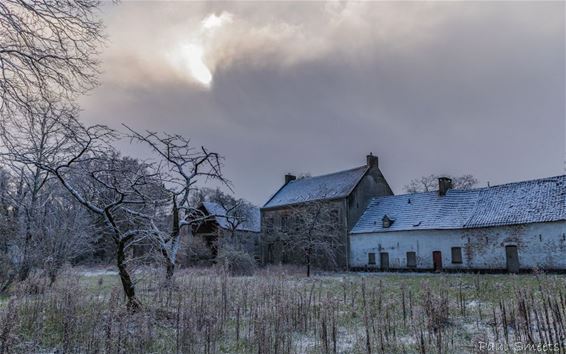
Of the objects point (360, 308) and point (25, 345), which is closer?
point (25, 345)

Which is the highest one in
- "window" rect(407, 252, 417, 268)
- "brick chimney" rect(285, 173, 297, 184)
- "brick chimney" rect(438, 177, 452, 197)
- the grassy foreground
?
"brick chimney" rect(285, 173, 297, 184)

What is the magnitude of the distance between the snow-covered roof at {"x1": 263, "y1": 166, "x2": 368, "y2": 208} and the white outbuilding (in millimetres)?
2901

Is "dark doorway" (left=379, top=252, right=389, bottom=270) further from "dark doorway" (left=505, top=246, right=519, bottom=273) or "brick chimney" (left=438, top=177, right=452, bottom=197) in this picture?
"dark doorway" (left=505, top=246, right=519, bottom=273)

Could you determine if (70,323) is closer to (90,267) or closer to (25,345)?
(25,345)

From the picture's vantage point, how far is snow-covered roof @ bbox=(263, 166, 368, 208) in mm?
36562

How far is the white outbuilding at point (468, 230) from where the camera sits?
977 inches

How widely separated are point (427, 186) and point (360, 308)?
46.0 metres

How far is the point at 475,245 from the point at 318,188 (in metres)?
15.2

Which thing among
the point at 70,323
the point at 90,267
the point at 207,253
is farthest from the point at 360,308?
the point at 90,267

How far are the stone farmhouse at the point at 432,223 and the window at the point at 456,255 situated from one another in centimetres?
6

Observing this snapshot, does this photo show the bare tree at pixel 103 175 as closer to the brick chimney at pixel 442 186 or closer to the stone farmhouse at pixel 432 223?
the stone farmhouse at pixel 432 223

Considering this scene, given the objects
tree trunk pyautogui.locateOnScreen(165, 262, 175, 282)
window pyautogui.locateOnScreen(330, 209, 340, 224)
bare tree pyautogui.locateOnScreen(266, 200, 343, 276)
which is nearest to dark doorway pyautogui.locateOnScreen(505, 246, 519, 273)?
bare tree pyautogui.locateOnScreen(266, 200, 343, 276)

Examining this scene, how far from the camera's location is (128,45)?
33.5ft

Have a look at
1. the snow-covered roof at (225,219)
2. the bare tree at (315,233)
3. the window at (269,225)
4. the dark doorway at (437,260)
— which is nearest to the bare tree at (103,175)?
the bare tree at (315,233)
